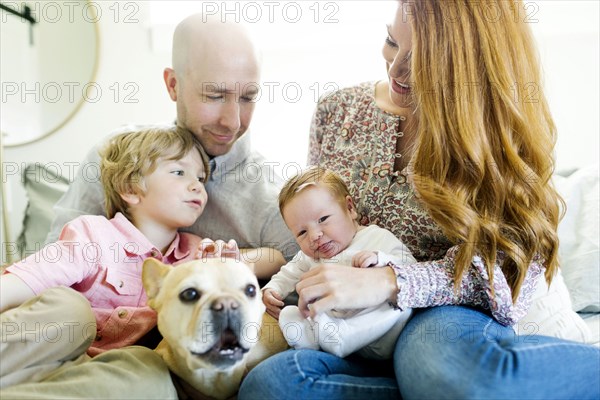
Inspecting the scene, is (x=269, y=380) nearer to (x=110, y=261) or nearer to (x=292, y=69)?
(x=110, y=261)

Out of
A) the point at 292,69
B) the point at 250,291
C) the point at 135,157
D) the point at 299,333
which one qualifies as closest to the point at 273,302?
the point at 299,333

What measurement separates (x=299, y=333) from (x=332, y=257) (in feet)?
0.65

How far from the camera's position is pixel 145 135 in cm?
131

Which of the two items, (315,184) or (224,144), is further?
(224,144)

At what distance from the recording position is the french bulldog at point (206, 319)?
83cm

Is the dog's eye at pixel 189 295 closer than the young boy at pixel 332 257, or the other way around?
the dog's eye at pixel 189 295

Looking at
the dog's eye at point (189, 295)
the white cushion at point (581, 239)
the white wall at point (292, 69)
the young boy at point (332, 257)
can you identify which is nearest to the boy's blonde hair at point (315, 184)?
the young boy at point (332, 257)

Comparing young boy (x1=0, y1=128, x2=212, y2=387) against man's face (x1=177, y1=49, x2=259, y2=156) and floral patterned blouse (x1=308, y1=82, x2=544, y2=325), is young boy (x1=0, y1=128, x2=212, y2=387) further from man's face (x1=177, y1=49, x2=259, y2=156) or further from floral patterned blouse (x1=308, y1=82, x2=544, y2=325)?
→ floral patterned blouse (x1=308, y1=82, x2=544, y2=325)

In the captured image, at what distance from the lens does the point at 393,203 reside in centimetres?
122

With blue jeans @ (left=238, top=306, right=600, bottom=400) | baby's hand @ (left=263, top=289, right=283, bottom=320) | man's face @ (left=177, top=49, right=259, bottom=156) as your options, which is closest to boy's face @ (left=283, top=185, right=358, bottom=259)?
baby's hand @ (left=263, top=289, right=283, bottom=320)

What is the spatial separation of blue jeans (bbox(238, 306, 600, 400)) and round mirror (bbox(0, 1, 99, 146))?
159 centimetres

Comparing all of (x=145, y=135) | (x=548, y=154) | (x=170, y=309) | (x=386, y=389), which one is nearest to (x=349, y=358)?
(x=386, y=389)

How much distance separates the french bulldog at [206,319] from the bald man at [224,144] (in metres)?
0.39

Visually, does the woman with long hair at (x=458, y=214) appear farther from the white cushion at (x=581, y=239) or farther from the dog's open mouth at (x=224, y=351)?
the white cushion at (x=581, y=239)
